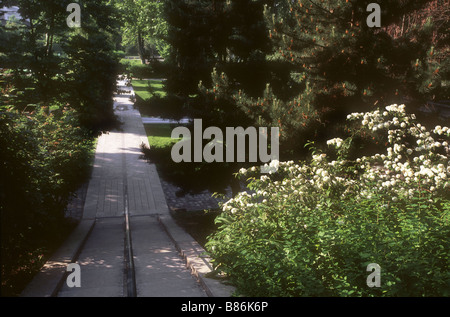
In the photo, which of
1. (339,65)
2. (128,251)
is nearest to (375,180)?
(339,65)

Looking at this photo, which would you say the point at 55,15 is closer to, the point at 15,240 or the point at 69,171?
the point at 69,171

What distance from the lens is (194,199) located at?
49.7ft

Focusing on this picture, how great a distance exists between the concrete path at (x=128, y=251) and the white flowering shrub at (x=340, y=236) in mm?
727

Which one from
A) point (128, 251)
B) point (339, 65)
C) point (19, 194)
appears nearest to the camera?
point (19, 194)

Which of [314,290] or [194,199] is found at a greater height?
[314,290]

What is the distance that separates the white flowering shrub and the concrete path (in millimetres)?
727

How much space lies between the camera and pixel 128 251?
8.38 m

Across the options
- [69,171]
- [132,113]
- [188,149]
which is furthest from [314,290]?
[132,113]

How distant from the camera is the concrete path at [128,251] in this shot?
20.2ft

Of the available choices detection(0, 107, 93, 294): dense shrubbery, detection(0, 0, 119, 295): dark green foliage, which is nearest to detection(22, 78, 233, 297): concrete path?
detection(0, 107, 93, 294): dense shrubbery

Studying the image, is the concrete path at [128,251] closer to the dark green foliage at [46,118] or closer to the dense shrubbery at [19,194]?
the dense shrubbery at [19,194]

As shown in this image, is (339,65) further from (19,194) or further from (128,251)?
(19,194)

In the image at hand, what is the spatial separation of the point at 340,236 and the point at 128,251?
4779 mm
